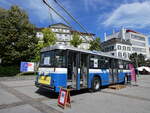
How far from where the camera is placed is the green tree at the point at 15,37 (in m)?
24.4

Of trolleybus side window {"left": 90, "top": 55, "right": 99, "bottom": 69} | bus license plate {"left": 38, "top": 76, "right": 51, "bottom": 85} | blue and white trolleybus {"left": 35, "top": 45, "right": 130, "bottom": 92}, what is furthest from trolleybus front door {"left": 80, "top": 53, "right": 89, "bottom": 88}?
bus license plate {"left": 38, "top": 76, "right": 51, "bottom": 85}

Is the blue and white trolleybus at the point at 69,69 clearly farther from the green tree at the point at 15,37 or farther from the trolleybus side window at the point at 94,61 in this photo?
the green tree at the point at 15,37

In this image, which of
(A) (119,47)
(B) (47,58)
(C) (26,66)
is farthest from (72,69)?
(A) (119,47)

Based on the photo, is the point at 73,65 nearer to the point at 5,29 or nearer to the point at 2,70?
the point at 2,70

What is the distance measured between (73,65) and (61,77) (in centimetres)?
134

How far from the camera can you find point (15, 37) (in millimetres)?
25406

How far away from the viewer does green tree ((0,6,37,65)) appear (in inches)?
961

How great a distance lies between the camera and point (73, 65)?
8656 mm

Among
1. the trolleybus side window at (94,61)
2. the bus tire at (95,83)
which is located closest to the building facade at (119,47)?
the bus tire at (95,83)

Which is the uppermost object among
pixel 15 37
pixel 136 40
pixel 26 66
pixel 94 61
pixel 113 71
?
pixel 136 40

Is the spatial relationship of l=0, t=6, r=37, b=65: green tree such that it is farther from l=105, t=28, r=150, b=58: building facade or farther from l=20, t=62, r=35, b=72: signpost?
l=105, t=28, r=150, b=58: building facade

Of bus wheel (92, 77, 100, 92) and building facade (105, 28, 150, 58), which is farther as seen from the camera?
building facade (105, 28, 150, 58)

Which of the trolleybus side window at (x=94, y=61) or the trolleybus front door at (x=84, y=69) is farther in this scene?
the trolleybus side window at (x=94, y=61)

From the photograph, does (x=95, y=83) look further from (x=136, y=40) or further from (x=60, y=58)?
(x=136, y=40)
